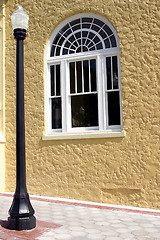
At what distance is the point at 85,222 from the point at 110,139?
2025 millimetres

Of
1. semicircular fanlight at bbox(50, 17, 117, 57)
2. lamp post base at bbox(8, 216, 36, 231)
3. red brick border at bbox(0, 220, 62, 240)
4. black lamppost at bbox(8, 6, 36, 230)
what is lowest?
red brick border at bbox(0, 220, 62, 240)

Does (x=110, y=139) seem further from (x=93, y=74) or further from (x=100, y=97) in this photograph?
(x=93, y=74)

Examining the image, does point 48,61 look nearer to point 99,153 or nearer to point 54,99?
point 54,99

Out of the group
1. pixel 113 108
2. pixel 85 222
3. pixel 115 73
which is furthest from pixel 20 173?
pixel 115 73

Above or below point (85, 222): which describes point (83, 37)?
above

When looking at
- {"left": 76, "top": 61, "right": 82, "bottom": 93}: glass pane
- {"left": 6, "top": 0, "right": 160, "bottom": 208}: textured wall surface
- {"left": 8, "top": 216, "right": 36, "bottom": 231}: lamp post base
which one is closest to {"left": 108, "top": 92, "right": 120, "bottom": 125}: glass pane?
{"left": 6, "top": 0, "right": 160, "bottom": 208}: textured wall surface

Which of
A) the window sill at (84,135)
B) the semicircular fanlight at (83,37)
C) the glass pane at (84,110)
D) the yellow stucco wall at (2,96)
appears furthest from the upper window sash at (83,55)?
the window sill at (84,135)

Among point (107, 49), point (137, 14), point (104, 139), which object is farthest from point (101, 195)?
point (137, 14)

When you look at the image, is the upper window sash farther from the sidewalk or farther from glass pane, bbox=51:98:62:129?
the sidewalk

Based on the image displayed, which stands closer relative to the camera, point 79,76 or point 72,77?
point 79,76

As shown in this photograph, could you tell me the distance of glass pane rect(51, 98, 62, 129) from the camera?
7.36m

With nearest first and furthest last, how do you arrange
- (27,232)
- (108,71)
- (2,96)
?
(27,232)
(108,71)
(2,96)

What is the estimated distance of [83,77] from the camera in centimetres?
714

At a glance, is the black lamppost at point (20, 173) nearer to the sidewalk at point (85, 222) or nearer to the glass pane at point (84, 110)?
the sidewalk at point (85, 222)
